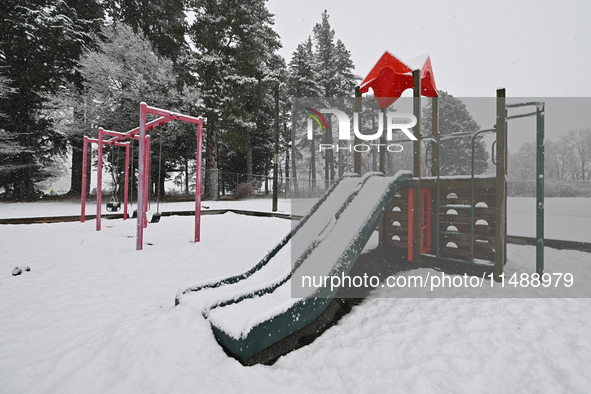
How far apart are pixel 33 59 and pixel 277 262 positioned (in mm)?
20535

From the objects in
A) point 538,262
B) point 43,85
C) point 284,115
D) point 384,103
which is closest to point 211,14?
point 43,85

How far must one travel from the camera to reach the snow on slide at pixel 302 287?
2201 millimetres

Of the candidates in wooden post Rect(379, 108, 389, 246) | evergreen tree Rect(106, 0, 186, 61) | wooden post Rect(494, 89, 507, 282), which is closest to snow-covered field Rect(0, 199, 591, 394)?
wooden post Rect(494, 89, 507, 282)

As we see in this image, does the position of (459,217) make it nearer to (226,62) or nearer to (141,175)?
(141,175)

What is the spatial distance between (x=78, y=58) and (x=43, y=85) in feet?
7.84

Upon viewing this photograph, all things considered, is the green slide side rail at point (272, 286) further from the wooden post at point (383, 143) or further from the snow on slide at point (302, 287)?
the wooden post at point (383, 143)

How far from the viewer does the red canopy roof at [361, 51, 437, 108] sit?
5.13m

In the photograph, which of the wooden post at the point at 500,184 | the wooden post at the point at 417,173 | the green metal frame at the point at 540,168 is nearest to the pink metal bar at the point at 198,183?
the wooden post at the point at 417,173

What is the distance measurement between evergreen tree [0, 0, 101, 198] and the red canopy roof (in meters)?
16.7

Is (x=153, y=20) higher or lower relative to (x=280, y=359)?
higher

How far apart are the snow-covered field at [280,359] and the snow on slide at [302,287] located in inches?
7.0

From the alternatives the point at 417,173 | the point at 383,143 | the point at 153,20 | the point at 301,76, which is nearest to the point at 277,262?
the point at 417,173

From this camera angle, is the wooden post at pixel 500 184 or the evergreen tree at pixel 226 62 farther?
the evergreen tree at pixel 226 62

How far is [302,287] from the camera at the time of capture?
2.83m
